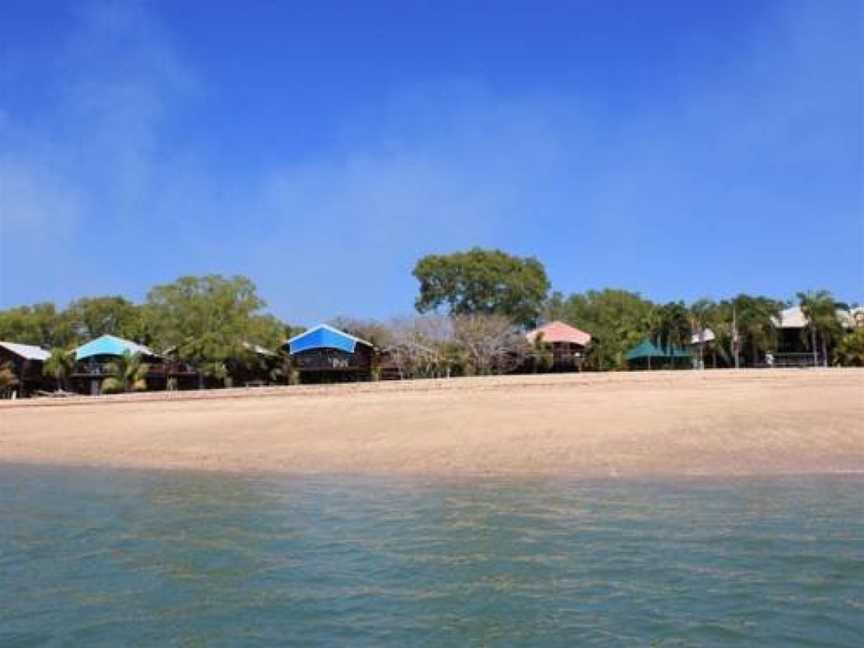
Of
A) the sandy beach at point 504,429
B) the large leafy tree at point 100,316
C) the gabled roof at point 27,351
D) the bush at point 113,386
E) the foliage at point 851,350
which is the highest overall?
the large leafy tree at point 100,316

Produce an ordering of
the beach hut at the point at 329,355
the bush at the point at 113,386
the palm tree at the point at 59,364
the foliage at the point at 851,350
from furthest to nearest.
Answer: the beach hut at the point at 329,355
the palm tree at the point at 59,364
the bush at the point at 113,386
the foliage at the point at 851,350

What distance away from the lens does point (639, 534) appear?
49.1ft

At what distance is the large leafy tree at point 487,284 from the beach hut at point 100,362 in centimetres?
2467

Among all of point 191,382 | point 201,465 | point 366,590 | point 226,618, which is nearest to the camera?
point 226,618

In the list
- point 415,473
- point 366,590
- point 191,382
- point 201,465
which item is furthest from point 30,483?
point 191,382

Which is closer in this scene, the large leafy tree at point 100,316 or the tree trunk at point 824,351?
the tree trunk at point 824,351

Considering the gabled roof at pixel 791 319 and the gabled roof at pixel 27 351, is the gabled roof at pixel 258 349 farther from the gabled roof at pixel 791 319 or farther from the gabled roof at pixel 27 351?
the gabled roof at pixel 791 319

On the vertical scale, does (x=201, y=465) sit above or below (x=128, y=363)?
below

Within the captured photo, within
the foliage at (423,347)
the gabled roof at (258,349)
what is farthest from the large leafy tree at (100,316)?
the foliage at (423,347)

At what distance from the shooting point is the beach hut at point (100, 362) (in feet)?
252

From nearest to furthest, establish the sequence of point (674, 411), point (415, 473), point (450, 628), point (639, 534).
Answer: point (450, 628)
point (639, 534)
point (415, 473)
point (674, 411)

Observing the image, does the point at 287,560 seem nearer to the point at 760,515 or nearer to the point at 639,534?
the point at 639,534

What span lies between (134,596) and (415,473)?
1310cm

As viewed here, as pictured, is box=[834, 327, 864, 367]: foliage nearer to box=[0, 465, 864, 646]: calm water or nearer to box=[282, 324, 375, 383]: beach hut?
box=[282, 324, 375, 383]: beach hut
